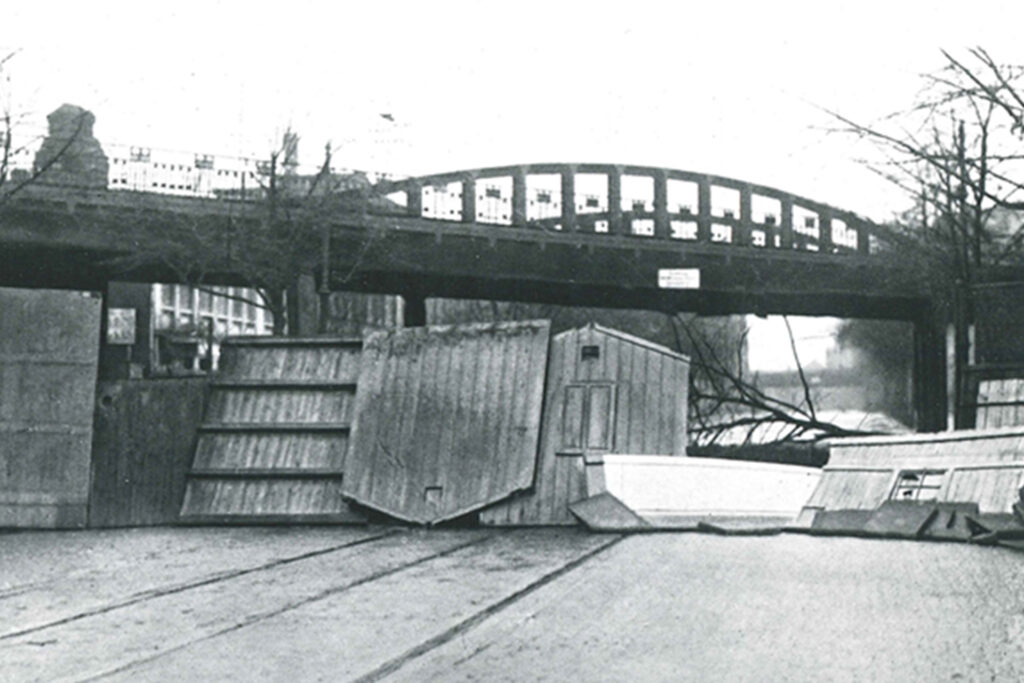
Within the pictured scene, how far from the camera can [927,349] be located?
35625 millimetres

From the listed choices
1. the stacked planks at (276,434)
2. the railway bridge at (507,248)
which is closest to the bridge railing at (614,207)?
the railway bridge at (507,248)

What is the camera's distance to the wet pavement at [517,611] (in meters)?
6.12

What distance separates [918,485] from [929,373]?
863 inches

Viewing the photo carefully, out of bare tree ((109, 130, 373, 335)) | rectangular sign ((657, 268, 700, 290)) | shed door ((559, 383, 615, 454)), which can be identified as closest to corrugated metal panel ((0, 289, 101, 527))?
shed door ((559, 383, 615, 454))

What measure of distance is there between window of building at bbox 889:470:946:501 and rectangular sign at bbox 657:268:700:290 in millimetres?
21192

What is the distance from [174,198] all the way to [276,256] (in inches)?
211

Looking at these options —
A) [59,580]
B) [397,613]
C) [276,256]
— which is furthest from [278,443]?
[276,256]

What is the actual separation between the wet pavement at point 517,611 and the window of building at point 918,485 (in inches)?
58.2

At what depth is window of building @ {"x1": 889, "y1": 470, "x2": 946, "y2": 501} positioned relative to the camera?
13258 mm

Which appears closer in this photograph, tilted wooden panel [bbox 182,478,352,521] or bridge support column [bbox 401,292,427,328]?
tilted wooden panel [bbox 182,478,352,521]

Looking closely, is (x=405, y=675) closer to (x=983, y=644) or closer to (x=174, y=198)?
(x=983, y=644)

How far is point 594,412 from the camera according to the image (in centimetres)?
1482

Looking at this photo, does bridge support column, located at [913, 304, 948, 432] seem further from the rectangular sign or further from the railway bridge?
the rectangular sign

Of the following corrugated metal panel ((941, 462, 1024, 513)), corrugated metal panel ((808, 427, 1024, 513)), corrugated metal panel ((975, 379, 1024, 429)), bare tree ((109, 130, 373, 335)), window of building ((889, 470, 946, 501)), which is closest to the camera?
corrugated metal panel ((941, 462, 1024, 513))
